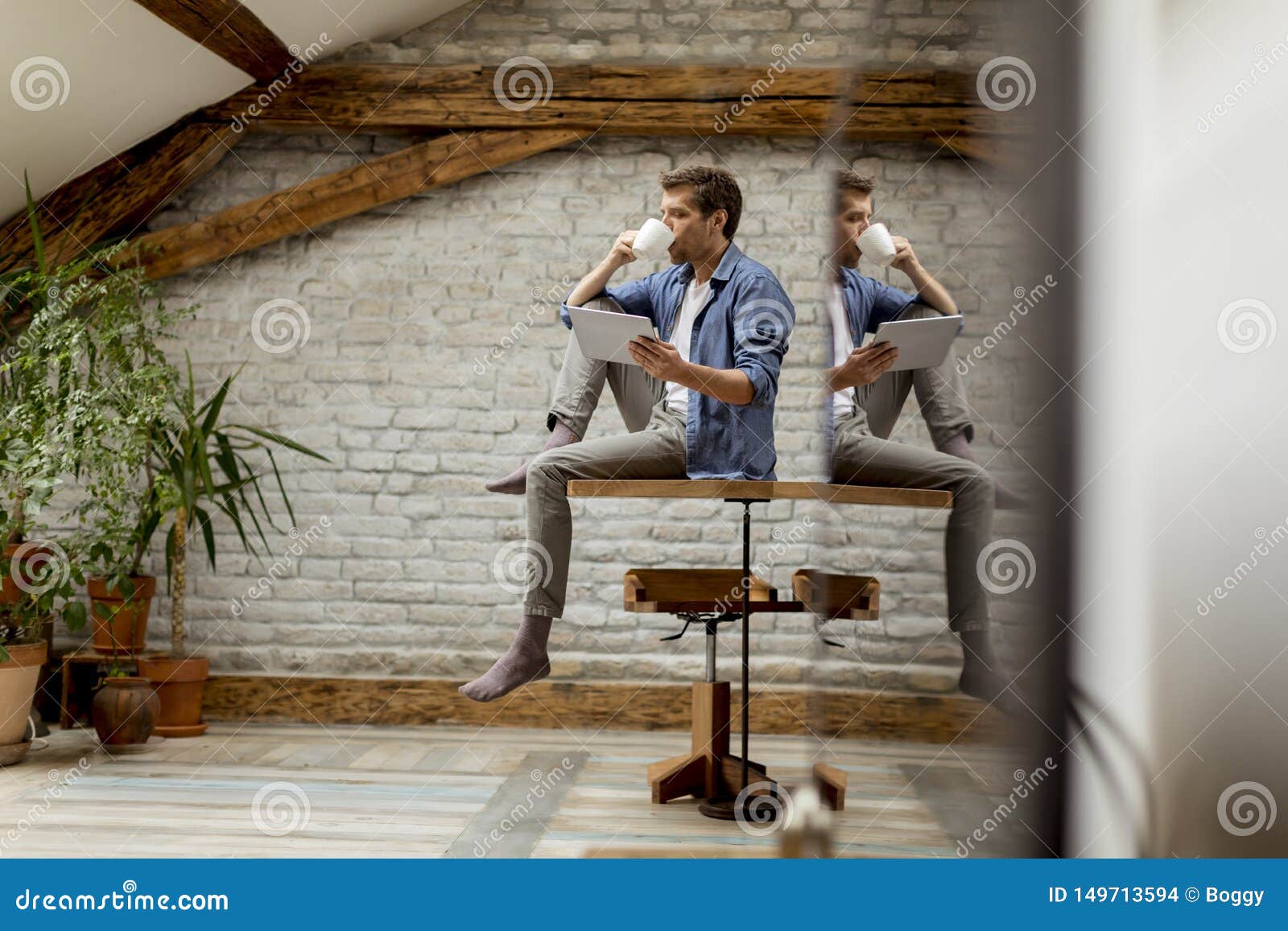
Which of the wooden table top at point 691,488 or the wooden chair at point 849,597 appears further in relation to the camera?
the wooden table top at point 691,488

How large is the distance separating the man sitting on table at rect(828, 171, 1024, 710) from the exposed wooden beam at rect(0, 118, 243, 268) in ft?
12.1

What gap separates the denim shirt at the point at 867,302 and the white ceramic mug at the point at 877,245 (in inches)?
0.7

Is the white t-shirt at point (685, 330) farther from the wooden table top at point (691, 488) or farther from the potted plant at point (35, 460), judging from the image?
the potted plant at point (35, 460)

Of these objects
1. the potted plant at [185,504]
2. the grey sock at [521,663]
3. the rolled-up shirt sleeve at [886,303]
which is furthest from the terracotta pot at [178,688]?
the rolled-up shirt sleeve at [886,303]

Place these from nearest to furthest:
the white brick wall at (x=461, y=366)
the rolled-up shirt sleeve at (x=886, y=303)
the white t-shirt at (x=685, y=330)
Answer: the rolled-up shirt sleeve at (x=886, y=303), the white t-shirt at (x=685, y=330), the white brick wall at (x=461, y=366)

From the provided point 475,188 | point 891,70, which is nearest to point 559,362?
point 475,188

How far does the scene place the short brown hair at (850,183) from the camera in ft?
2.75

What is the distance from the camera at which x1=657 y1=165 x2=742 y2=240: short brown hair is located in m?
2.57

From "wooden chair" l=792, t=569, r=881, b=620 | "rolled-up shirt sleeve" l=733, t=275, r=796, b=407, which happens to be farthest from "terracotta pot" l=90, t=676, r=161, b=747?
"wooden chair" l=792, t=569, r=881, b=620

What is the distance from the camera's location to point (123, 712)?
3.31 metres

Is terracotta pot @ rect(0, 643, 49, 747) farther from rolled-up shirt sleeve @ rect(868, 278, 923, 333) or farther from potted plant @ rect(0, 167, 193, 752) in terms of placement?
rolled-up shirt sleeve @ rect(868, 278, 923, 333)

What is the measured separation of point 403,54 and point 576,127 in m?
0.76

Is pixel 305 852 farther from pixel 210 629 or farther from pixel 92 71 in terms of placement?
pixel 92 71

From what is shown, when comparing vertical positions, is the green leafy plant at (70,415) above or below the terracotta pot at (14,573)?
above
